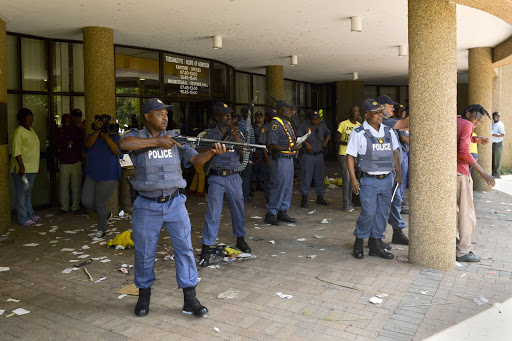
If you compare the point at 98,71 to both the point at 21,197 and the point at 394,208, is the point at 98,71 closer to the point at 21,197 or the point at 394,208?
the point at 21,197

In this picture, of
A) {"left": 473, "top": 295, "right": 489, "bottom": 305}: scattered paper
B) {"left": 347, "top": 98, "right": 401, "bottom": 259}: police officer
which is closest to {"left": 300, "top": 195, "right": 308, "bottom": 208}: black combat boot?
{"left": 347, "top": 98, "right": 401, "bottom": 259}: police officer

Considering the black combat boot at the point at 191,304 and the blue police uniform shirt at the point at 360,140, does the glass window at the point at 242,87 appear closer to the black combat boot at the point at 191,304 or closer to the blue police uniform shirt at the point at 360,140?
the blue police uniform shirt at the point at 360,140

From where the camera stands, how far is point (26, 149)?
27.3 ft

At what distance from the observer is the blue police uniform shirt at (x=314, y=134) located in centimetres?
1003

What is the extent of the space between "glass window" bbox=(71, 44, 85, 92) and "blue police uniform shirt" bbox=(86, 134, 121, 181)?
3466 millimetres

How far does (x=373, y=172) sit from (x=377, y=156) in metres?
0.20

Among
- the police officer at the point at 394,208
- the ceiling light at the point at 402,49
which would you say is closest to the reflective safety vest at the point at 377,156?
the police officer at the point at 394,208

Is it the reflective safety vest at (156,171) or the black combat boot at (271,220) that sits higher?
the reflective safety vest at (156,171)

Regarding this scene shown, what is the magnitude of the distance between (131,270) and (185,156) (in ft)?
6.09

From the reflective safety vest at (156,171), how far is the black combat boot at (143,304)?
95cm

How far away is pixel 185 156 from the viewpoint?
470 cm

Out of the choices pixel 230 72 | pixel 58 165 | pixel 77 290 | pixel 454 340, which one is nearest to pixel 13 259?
pixel 77 290

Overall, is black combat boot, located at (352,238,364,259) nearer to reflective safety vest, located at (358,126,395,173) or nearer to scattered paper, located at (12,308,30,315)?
reflective safety vest, located at (358,126,395,173)

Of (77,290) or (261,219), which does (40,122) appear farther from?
(77,290)
